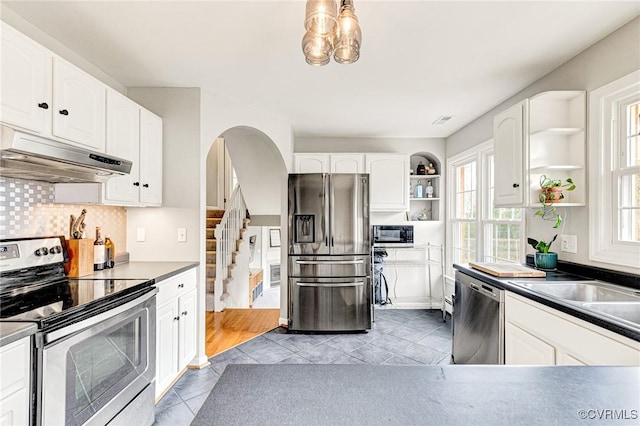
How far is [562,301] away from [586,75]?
161 centimetres

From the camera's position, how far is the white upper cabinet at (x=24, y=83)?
146cm

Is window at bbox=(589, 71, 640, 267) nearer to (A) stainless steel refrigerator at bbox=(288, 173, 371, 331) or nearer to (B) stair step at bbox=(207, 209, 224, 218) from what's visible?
(A) stainless steel refrigerator at bbox=(288, 173, 371, 331)

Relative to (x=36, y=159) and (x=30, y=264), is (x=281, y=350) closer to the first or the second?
(x=30, y=264)

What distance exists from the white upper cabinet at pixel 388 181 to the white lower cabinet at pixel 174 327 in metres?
2.55

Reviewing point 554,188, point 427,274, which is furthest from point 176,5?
point 427,274

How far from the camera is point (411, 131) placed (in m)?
4.32

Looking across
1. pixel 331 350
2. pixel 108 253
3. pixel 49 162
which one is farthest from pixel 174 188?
pixel 331 350

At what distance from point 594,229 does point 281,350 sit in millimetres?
2784

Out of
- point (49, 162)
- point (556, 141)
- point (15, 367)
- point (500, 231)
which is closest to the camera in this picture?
point (15, 367)

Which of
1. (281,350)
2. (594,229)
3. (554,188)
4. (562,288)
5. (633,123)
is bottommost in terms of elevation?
(281,350)

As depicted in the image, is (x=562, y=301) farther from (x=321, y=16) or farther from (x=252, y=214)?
(x=252, y=214)

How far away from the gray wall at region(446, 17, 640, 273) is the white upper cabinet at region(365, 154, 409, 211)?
162 centimetres

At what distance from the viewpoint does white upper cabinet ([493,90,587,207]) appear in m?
2.18

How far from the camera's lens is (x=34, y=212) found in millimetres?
1961
